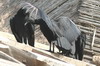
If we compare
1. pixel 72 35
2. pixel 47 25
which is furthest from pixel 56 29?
pixel 72 35

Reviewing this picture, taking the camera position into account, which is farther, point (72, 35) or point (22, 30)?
point (22, 30)

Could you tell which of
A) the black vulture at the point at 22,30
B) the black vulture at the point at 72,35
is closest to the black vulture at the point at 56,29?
the black vulture at the point at 72,35

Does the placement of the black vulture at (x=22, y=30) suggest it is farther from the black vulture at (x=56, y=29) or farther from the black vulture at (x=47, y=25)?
the black vulture at (x=47, y=25)

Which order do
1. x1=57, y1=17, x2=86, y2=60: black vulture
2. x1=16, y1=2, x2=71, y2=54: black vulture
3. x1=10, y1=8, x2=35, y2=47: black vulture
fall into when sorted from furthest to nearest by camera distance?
1. x1=10, y1=8, x2=35, y2=47: black vulture
2. x1=57, y1=17, x2=86, y2=60: black vulture
3. x1=16, y1=2, x2=71, y2=54: black vulture

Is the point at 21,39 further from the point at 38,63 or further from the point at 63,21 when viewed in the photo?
the point at 38,63

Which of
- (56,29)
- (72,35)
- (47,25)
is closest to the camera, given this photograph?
(47,25)

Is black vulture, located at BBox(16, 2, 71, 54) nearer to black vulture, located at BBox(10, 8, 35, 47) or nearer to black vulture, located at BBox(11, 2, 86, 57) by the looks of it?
black vulture, located at BBox(11, 2, 86, 57)

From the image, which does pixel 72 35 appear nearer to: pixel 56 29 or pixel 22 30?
pixel 56 29

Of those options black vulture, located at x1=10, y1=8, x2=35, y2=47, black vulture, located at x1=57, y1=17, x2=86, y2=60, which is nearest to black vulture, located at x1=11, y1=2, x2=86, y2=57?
black vulture, located at x1=57, y1=17, x2=86, y2=60

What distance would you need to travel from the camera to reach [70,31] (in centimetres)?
514

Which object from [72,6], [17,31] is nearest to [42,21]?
[17,31]

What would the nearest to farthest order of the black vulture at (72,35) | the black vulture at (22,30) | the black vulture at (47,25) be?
the black vulture at (47,25)
the black vulture at (72,35)
the black vulture at (22,30)

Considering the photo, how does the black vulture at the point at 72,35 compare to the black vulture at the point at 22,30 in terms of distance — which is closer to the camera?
the black vulture at the point at 72,35

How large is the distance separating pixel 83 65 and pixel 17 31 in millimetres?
2161
